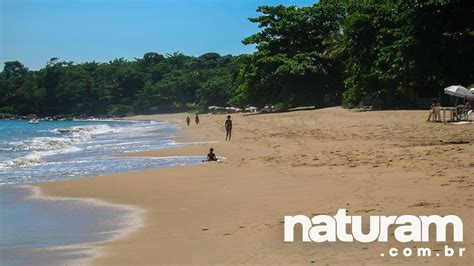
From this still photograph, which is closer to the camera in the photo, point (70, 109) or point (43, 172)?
point (43, 172)

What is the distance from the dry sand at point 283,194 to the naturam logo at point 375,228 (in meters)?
0.14

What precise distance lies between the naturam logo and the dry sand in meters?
0.14

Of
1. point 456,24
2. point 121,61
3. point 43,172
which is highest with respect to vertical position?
point 121,61

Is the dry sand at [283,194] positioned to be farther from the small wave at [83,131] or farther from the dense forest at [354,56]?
the small wave at [83,131]

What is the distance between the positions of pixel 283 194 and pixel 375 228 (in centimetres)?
335

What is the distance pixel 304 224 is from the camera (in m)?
6.84

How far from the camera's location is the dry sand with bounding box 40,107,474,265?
18.8ft

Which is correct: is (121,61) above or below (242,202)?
above

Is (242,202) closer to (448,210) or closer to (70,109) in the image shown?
(448,210)

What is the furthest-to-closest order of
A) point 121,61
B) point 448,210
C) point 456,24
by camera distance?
point 121,61 < point 456,24 < point 448,210

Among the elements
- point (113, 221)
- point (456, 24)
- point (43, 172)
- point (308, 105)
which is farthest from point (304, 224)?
point (308, 105)

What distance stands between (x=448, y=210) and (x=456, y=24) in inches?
945

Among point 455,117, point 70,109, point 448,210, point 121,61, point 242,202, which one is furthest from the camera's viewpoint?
point 121,61

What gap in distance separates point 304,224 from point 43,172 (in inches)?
439
